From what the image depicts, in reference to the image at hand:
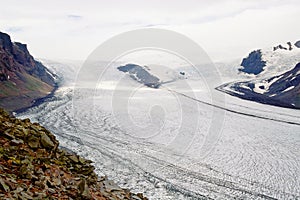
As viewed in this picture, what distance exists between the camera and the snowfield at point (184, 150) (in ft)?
74.2

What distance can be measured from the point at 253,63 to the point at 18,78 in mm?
113340

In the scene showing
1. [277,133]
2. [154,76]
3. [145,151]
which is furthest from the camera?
[154,76]

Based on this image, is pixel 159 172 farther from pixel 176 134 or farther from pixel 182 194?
pixel 176 134

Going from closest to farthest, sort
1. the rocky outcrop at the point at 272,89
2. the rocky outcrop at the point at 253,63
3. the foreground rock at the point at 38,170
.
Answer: the foreground rock at the point at 38,170 < the rocky outcrop at the point at 272,89 < the rocky outcrop at the point at 253,63

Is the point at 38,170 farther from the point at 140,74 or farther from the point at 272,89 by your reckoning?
the point at 140,74

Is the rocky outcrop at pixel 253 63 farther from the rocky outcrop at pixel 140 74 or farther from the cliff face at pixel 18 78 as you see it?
the cliff face at pixel 18 78

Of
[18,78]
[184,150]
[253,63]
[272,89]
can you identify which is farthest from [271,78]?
[184,150]

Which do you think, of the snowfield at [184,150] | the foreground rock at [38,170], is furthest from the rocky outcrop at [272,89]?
the foreground rock at [38,170]

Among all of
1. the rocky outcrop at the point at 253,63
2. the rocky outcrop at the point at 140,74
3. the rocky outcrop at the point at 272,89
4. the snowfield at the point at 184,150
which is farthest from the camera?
the rocky outcrop at the point at 253,63

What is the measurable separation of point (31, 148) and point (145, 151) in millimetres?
19455

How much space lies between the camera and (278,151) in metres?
34.5

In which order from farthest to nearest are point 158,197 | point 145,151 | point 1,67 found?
point 1,67, point 145,151, point 158,197

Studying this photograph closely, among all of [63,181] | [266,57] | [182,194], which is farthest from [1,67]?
[266,57]

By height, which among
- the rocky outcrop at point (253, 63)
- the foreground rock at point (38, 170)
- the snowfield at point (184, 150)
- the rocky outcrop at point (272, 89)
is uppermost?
the rocky outcrop at point (253, 63)
